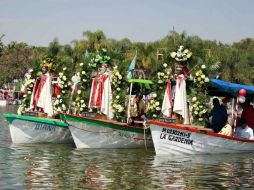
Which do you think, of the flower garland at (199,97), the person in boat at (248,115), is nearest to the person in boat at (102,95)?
the flower garland at (199,97)

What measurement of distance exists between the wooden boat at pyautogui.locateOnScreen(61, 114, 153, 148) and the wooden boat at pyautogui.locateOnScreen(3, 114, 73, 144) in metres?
1.98

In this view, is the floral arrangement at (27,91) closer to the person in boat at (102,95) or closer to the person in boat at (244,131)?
the person in boat at (102,95)

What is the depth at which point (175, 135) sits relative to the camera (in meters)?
21.0

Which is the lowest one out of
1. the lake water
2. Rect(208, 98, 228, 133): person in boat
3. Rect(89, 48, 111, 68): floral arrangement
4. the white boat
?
the lake water

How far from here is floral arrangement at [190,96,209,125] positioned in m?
23.5

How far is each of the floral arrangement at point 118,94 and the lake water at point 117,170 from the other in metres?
2.11

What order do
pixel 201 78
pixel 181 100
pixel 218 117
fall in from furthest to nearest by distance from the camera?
pixel 201 78 → pixel 181 100 → pixel 218 117

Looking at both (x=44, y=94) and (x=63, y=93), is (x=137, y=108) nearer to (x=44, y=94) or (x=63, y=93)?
(x=44, y=94)

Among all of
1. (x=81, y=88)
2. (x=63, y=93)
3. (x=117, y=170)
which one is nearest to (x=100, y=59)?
(x=81, y=88)

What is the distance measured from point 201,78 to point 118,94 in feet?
13.0

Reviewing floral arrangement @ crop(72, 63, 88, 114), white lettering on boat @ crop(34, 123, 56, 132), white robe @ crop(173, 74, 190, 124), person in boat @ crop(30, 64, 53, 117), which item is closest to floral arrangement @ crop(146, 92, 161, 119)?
white robe @ crop(173, 74, 190, 124)

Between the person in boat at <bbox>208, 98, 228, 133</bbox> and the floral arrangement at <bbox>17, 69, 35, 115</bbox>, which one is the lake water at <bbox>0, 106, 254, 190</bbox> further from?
the floral arrangement at <bbox>17, 69, 35, 115</bbox>

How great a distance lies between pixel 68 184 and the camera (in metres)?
15.2

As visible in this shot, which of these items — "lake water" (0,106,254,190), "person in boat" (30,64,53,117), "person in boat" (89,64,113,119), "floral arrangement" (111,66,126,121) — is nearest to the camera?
"lake water" (0,106,254,190)
